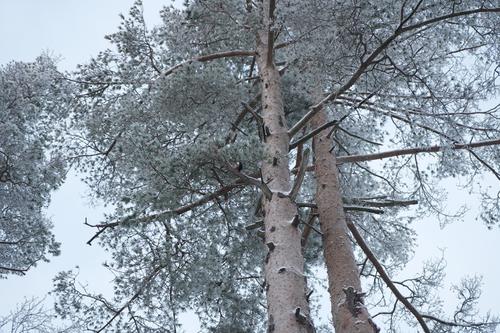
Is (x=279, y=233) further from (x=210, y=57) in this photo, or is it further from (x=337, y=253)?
(x=210, y=57)

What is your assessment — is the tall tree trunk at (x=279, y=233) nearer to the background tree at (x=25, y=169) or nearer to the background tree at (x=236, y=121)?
the background tree at (x=236, y=121)

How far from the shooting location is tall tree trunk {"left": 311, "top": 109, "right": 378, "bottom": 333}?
19.4 feet

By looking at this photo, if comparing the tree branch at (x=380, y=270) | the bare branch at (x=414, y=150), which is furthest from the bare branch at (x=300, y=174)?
the bare branch at (x=414, y=150)

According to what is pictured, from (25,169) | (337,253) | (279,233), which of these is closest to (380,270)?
(337,253)

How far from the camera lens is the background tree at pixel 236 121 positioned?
664 centimetres

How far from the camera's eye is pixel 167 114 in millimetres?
7367

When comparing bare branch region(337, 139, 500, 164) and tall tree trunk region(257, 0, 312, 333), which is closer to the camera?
tall tree trunk region(257, 0, 312, 333)

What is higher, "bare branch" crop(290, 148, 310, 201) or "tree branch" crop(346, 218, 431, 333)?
"tree branch" crop(346, 218, 431, 333)

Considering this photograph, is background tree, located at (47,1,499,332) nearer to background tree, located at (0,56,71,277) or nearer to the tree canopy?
the tree canopy

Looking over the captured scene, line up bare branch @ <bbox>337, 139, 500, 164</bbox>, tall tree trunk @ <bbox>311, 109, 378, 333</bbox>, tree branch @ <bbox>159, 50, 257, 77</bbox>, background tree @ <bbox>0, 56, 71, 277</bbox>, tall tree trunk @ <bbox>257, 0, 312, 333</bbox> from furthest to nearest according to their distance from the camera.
Answer: background tree @ <bbox>0, 56, 71, 277</bbox> < tree branch @ <bbox>159, 50, 257, 77</bbox> < bare branch @ <bbox>337, 139, 500, 164</bbox> < tall tree trunk @ <bbox>311, 109, 378, 333</bbox> < tall tree trunk @ <bbox>257, 0, 312, 333</bbox>

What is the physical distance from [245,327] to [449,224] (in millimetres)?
3452

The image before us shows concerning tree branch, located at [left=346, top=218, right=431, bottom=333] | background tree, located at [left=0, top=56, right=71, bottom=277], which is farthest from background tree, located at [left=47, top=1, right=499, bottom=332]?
background tree, located at [left=0, top=56, right=71, bottom=277]

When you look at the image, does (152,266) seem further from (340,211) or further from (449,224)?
(449,224)

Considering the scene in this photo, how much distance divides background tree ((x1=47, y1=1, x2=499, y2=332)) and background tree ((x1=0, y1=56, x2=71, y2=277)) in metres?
1.39
